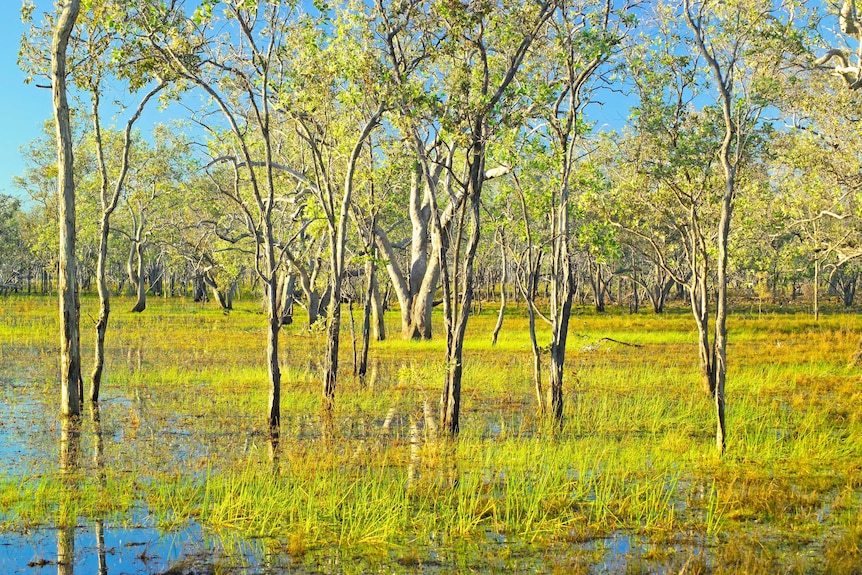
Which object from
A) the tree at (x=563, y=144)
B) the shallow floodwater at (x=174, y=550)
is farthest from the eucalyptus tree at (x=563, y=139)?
the shallow floodwater at (x=174, y=550)

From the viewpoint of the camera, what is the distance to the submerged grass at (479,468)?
8.73 m

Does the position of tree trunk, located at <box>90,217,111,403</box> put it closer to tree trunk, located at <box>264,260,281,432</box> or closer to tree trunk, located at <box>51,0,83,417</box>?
tree trunk, located at <box>51,0,83,417</box>

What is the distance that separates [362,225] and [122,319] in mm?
30521

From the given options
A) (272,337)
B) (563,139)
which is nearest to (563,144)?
(563,139)

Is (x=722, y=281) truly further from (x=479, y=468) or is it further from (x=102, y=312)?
(x=102, y=312)

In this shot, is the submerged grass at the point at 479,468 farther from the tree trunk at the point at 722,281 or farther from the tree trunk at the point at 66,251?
the tree trunk at the point at 722,281

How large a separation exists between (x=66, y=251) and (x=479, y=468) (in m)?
8.28

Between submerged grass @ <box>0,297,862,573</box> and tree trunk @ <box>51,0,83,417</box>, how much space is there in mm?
1017

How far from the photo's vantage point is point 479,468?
11.4 meters

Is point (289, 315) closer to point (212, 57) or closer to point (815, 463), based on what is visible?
point (212, 57)

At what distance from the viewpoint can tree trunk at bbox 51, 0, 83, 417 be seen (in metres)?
14.2

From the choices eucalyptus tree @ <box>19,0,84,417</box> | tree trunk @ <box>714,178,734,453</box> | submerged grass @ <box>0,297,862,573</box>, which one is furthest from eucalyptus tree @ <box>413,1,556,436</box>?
eucalyptus tree @ <box>19,0,84,417</box>

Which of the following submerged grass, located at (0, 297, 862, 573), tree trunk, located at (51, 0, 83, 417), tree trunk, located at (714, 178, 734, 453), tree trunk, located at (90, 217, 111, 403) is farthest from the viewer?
tree trunk, located at (90, 217, 111, 403)

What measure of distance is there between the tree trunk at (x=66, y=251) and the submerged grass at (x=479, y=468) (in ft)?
3.34
